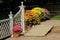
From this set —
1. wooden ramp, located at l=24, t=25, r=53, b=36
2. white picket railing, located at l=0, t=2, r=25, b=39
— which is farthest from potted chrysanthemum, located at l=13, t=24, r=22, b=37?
wooden ramp, located at l=24, t=25, r=53, b=36

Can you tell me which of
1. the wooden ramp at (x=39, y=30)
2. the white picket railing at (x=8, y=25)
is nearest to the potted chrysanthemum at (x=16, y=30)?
the white picket railing at (x=8, y=25)

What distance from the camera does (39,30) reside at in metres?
14.7

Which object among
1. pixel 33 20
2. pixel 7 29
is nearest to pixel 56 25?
pixel 33 20

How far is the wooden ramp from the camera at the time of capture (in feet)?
45.7

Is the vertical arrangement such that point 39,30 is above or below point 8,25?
below

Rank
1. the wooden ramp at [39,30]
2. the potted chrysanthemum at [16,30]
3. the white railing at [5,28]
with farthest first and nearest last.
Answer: the wooden ramp at [39,30]
the potted chrysanthemum at [16,30]
the white railing at [5,28]

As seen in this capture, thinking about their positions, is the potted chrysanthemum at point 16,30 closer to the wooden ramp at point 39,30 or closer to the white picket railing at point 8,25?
the white picket railing at point 8,25

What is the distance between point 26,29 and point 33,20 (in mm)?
747

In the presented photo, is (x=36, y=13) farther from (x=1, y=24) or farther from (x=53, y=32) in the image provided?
(x=1, y=24)

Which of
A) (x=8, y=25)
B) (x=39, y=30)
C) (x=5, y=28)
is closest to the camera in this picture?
(x=5, y=28)

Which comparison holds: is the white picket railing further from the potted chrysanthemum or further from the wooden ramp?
the wooden ramp

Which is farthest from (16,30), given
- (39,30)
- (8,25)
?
(39,30)

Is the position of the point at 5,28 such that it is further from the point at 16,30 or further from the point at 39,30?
the point at 39,30

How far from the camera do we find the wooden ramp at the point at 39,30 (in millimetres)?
13915
